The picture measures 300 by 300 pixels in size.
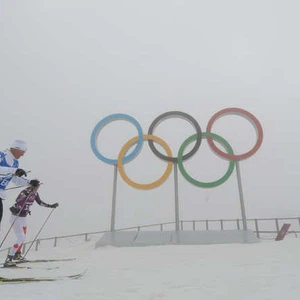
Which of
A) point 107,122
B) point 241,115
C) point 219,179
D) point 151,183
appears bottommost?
point 151,183

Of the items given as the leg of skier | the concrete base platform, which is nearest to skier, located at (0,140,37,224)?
the leg of skier

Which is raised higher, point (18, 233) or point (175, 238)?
point (18, 233)

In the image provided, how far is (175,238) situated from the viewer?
23.4 feet

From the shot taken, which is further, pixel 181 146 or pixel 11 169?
pixel 181 146

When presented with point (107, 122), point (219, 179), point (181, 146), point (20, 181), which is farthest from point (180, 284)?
point (107, 122)

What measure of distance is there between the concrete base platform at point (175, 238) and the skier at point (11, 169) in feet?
10.5

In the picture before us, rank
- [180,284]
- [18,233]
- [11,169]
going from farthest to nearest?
[18,233]
[11,169]
[180,284]

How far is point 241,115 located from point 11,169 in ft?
25.8

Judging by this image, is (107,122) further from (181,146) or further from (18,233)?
(18,233)

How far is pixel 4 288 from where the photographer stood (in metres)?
2.65

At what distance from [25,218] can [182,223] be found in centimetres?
847

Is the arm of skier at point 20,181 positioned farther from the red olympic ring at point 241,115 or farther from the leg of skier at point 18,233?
the red olympic ring at point 241,115

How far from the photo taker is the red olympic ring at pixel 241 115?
28.9 feet

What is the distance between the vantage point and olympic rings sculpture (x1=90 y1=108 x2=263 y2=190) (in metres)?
8.73
